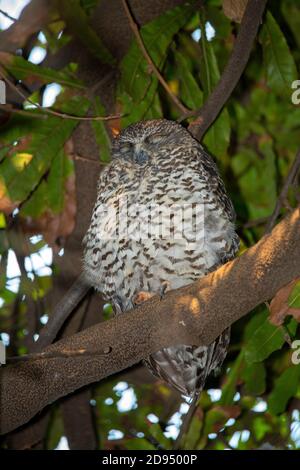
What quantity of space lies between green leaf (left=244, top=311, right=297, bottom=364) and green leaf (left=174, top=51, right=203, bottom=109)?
1.36 m

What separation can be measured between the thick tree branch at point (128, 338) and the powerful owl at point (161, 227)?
444 mm

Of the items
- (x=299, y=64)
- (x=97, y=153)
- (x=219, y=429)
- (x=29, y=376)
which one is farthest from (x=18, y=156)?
(x=299, y=64)

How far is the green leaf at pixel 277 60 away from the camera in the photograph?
12.5 feet

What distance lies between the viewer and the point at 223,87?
356 cm

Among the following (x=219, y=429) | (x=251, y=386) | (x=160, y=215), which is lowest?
(x=219, y=429)

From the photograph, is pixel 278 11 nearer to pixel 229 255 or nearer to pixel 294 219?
pixel 229 255

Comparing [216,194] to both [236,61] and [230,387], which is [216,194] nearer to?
[236,61]

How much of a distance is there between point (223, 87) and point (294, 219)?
148 centimetres

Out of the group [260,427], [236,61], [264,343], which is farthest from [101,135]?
[260,427]

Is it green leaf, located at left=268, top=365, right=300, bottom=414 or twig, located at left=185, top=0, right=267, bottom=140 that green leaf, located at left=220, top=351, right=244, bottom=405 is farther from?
twig, located at left=185, top=0, right=267, bottom=140

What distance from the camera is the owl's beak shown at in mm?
3545

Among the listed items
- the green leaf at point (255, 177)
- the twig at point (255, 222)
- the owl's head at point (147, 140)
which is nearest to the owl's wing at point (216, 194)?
the owl's head at point (147, 140)

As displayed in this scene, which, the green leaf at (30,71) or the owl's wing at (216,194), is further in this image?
the green leaf at (30,71)

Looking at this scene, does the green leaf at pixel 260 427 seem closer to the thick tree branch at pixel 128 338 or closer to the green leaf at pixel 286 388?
the green leaf at pixel 286 388
